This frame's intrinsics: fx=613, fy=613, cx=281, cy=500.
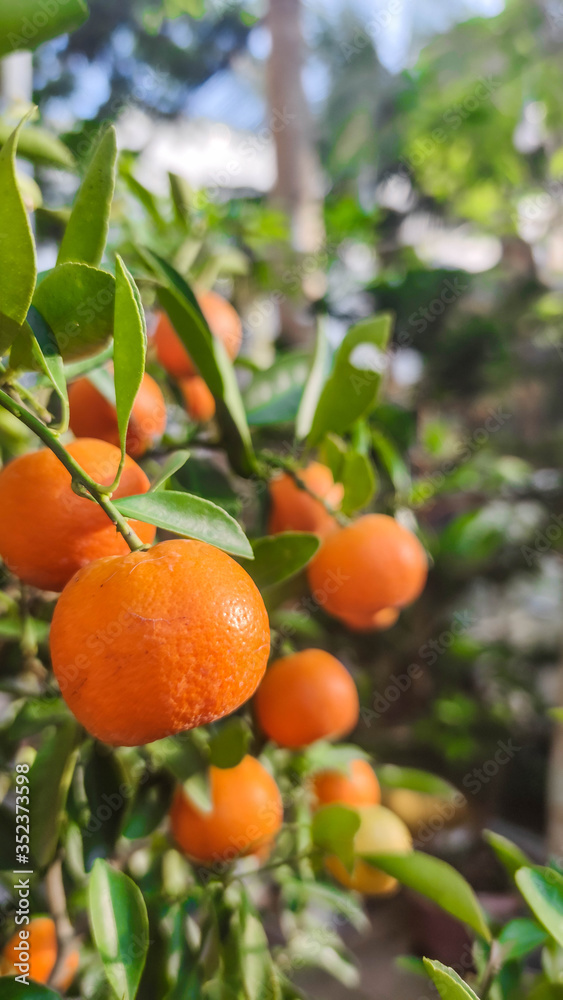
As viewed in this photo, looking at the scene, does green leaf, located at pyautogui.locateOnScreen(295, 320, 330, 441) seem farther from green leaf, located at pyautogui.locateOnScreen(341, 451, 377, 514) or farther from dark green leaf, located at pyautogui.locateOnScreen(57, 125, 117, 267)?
dark green leaf, located at pyautogui.locateOnScreen(57, 125, 117, 267)

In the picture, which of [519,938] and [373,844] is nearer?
[519,938]

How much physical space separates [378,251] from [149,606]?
1.44 meters

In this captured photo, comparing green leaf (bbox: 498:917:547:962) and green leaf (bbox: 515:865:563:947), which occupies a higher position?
green leaf (bbox: 515:865:563:947)

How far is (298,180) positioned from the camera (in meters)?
1.19

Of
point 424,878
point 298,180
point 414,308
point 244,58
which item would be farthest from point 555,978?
point 244,58

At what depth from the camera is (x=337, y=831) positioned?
0.46 m

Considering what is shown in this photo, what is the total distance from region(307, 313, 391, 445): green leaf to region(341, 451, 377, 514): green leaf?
0.03m

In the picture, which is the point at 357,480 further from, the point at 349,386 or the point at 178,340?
the point at 178,340

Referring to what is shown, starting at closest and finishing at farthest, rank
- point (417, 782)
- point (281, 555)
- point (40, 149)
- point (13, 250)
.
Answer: point (13, 250) < point (281, 555) < point (40, 149) < point (417, 782)

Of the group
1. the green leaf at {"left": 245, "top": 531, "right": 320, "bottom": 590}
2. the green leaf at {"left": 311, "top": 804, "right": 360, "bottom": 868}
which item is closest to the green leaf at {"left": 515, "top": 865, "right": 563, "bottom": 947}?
the green leaf at {"left": 311, "top": 804, "right": 360, "bottom": 868}

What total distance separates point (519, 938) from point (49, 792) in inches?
13.5

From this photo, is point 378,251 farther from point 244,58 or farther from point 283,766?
point 244,58

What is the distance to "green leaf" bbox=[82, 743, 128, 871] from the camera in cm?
42

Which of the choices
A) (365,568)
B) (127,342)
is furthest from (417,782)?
(127,342)
